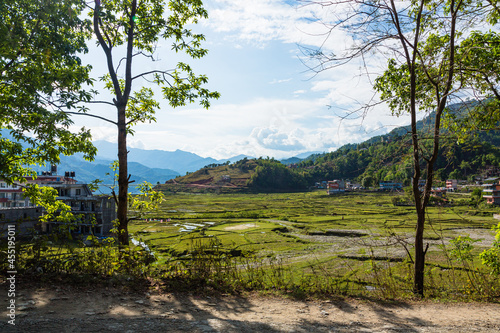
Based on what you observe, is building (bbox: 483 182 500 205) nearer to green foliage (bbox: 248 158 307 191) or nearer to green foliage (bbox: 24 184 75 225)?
green foliage (bbox: 24 184 75 225)

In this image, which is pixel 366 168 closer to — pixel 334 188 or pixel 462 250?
pixel 462 250

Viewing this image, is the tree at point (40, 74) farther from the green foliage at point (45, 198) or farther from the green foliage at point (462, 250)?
the green foliage at point (462, 250)

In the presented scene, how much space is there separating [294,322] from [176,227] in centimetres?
4360

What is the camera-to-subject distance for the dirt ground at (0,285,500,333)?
3982 millimetres

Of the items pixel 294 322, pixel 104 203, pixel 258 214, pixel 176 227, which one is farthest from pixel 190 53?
pixel 258 214

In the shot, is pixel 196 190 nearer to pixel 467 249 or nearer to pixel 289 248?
pixel 289 248

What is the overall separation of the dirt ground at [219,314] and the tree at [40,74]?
3235 mm

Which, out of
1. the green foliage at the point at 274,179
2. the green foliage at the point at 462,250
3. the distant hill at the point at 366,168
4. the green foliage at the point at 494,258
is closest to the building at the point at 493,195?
the distant hill at the point at 366,168

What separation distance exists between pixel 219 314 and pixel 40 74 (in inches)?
240

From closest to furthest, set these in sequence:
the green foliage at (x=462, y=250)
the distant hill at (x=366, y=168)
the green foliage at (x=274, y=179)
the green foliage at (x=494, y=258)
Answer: the green foliage at (x=494, y=258) → the green foliage at (x=462, y=250) → the distant hill at (x=366, y=168) → the green foliage at (x=274, y=179)

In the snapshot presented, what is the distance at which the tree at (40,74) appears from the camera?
6180mm

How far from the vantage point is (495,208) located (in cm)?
6081

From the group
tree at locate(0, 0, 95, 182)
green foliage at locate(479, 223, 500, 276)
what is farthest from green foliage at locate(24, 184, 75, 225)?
green foliage at locate(479, 223, 500, 276)

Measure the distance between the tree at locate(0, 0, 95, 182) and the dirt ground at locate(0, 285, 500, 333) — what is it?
324cm
